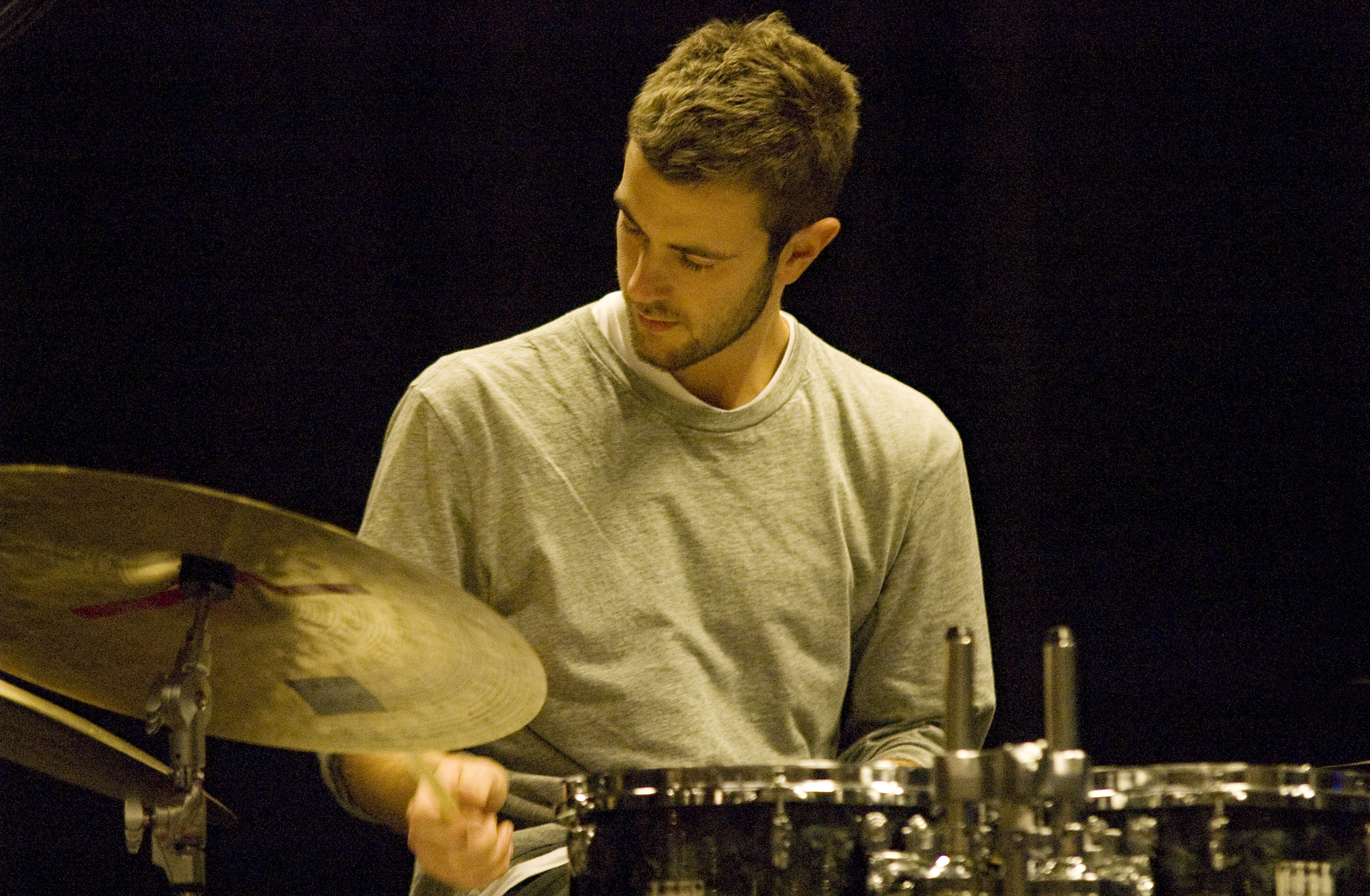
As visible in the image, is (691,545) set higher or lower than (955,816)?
higher

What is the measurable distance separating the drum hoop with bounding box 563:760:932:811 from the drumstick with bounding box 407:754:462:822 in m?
0.14

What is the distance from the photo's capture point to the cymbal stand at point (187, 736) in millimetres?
1119

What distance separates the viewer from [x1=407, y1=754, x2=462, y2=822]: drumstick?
3.83 feet

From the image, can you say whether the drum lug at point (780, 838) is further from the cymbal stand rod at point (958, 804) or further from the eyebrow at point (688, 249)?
the eyebrow at point (688, 249)

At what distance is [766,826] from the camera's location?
1142 millimetres

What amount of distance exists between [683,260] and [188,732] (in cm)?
74

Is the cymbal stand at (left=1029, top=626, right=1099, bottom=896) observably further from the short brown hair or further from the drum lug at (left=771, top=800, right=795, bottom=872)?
the short brown hair

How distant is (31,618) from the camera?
1179 mm

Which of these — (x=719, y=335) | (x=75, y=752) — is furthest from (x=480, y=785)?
(x=719, y=335)

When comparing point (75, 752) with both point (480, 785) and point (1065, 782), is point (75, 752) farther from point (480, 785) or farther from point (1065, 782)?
point (1065, 782)

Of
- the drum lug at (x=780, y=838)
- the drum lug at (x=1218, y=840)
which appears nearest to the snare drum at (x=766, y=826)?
the drum lug at (x=780, y=838)

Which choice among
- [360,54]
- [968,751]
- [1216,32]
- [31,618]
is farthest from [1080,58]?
[31,618]

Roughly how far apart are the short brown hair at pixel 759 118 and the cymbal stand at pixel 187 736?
2.22 ft

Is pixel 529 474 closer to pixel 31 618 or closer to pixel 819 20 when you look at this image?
pixel 31 618
